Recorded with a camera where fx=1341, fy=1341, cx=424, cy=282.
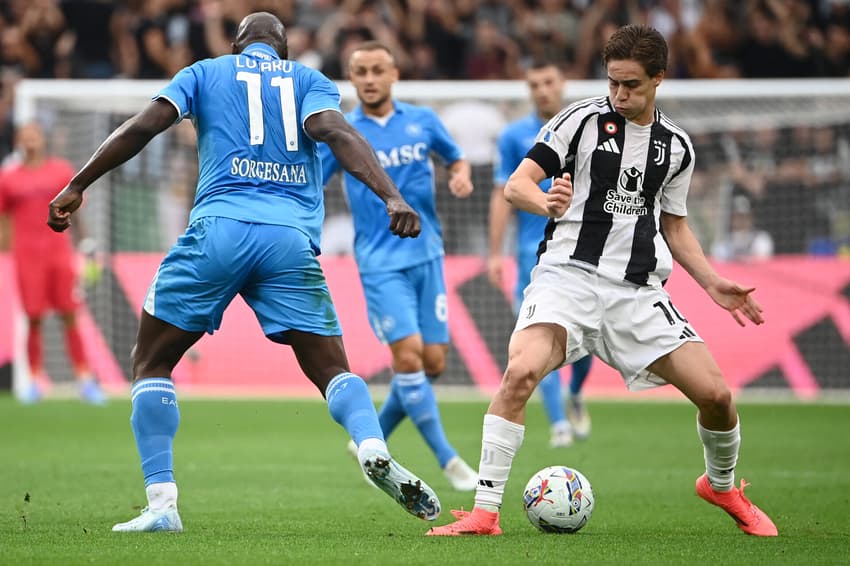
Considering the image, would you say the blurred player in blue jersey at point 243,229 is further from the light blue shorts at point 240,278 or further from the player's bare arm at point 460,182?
the player's bare arm at point 460,182

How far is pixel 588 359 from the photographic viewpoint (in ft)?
36.2

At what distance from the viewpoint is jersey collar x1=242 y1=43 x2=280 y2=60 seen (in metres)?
6.29

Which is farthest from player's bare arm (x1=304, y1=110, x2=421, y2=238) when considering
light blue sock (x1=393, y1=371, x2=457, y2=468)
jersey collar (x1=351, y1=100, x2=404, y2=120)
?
jersey collar (x1=351, y1=100, x2=404, y2=120)

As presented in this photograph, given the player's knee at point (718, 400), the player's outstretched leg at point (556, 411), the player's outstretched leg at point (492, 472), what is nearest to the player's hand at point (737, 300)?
the player's knee at point (718, 400)

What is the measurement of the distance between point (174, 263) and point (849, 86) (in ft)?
37.8

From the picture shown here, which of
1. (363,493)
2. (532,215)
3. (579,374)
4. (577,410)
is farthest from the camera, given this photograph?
(577,410)

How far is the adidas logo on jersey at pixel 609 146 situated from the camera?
623cm

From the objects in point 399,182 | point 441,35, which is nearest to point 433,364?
point 399,182

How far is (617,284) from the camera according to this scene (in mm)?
6199

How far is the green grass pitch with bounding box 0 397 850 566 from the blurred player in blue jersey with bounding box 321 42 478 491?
750 millimetres

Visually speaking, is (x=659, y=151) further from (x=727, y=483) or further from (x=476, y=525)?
(x=476, y=525)

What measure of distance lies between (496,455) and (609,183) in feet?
4.54

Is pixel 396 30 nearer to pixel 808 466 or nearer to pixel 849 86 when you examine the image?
pixel 849 86

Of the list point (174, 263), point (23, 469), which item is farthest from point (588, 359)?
point (174, 263)
